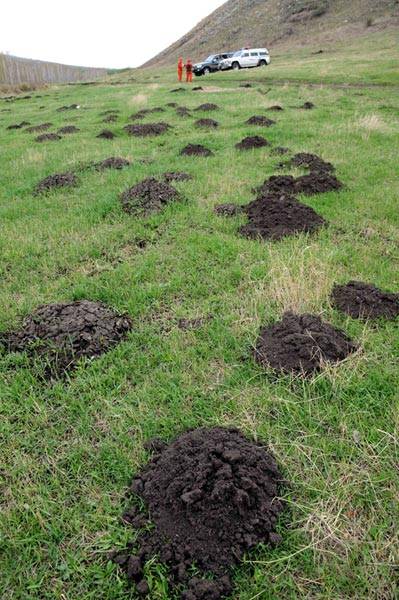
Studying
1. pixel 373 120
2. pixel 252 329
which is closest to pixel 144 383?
pixel 252 329

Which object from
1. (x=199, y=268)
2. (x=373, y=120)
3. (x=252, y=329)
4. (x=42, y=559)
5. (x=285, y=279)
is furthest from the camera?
(x=373, y=120)

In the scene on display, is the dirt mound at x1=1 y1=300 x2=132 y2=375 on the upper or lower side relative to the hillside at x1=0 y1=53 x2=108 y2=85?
lower

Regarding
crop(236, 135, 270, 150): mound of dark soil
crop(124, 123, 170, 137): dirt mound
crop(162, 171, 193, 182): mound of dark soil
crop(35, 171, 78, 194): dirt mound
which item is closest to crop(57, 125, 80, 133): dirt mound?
crop(124, 123, 170, 137): dirt mound

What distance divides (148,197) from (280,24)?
196 feet

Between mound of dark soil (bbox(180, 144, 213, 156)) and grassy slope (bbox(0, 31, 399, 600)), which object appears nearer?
grassy slope (bbox(0, 31, 399, 600))

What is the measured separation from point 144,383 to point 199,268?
83.2 inches

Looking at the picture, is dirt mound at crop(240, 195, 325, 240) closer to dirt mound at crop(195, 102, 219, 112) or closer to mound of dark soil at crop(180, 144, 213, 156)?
mound of dark soil at crop(180, 144, 213, 156)

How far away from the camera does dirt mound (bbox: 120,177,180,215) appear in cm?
696

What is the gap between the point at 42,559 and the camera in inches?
94.2

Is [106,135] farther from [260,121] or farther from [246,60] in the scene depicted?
[246,60]

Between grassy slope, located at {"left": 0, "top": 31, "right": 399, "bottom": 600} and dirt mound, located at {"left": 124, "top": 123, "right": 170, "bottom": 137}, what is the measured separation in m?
5.61

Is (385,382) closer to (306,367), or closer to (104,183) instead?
(306,367)

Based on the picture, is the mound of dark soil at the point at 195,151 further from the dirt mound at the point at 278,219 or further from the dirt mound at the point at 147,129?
the dirt mound at the point at 278,219

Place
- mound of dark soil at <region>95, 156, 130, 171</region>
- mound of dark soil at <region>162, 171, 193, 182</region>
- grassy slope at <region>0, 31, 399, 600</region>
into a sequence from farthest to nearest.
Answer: mound of dark soil at <region>95, 156, 130, 171</region>
mound of dark soil at <region>162, 171, 193, 182</region>
grassy slope at <region>0, 31, 399, 600</region>
